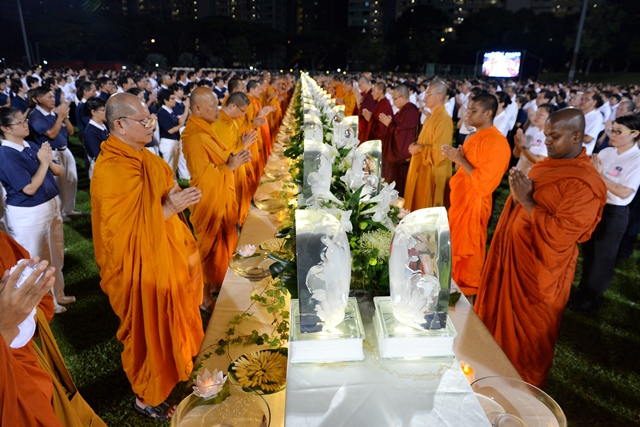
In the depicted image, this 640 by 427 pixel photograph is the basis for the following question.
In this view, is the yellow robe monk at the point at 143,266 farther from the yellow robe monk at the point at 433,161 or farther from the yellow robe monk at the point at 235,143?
the yellow robe monk at the point at 433,161

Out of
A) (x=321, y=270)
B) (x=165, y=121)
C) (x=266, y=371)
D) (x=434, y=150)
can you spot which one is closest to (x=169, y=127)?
(x=165, y=121)

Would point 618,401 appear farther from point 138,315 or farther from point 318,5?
point 318,5

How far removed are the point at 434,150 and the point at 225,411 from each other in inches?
170

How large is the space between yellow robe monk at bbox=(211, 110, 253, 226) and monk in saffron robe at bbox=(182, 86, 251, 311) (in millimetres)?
502

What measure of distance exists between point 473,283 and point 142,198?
3.23 meters

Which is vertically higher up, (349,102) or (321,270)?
(321,270)

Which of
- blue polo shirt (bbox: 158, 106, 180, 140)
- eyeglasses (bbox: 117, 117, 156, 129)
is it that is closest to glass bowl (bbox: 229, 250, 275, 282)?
eyeglasses (bbox: 117, 117, 156, 129)

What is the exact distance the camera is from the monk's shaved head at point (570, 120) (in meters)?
2.61

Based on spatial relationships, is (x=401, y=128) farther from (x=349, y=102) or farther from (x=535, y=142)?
(x=349, y=102)

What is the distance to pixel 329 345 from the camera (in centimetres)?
136

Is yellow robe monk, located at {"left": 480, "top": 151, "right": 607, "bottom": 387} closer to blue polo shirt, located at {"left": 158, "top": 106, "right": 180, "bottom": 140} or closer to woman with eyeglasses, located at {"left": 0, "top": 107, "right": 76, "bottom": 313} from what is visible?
woman with eyeglasses, located at {"left": 0, "top": 107, "right": 76, "bottom": 313}

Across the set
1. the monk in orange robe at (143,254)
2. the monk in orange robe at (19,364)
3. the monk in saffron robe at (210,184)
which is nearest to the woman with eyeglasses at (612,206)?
the monk in saffron robe at (210,184)

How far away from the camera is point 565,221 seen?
2551 mm

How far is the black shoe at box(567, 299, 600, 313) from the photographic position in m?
3.99
